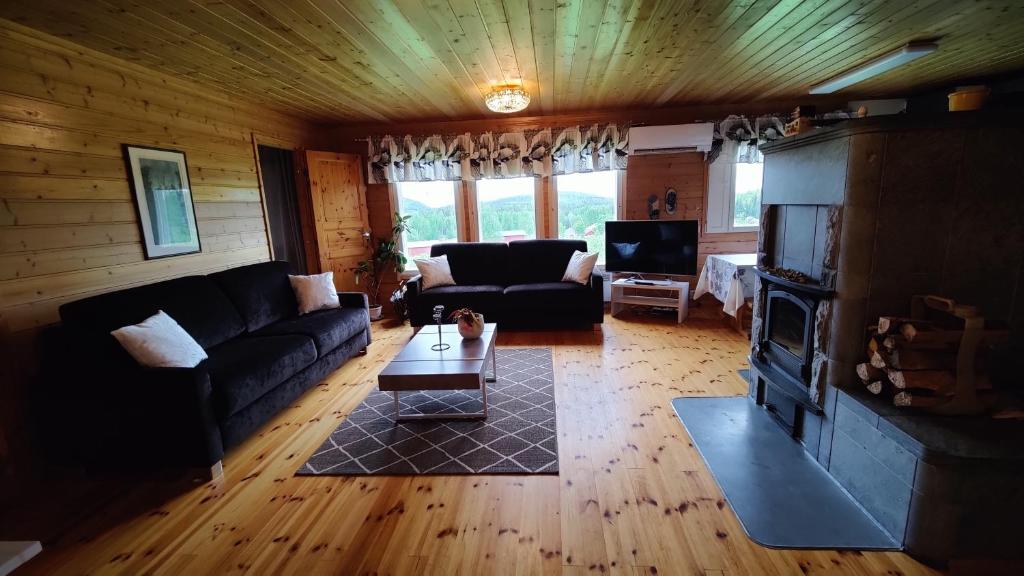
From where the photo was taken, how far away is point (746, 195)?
15.9 ft

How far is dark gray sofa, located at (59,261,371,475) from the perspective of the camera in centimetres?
210

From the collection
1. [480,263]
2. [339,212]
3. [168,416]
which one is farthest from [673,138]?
[168,416]

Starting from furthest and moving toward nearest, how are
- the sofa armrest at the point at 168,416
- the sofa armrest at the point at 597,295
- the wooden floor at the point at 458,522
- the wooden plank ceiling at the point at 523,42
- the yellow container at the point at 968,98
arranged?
the sofa armrest at the point at 597,295 < the wooden plank ceiling at the point at 523,42 < the sofa armrest at the point at 168,416 < the yellow container at the point at 968,98 < the wooden floor at the point at 458,522

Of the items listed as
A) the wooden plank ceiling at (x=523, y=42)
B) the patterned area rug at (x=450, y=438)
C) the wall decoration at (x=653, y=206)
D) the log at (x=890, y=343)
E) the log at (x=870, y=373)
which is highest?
the wooden plank ceiling at (x=523, y=42)

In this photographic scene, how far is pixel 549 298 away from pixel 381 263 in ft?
7.57

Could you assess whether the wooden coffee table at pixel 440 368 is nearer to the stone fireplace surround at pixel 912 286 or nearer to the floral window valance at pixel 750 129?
the stone fireplace surround at pixel 912 286

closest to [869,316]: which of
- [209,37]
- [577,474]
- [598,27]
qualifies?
[577,474]

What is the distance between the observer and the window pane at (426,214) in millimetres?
5332

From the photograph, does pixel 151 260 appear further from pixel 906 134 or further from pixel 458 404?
pixel 906 134

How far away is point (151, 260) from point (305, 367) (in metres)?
1.30

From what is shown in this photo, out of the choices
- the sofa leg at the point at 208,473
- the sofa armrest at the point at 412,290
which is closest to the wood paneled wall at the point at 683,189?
the sofa armrest at the point at 412,290

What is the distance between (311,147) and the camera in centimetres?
490

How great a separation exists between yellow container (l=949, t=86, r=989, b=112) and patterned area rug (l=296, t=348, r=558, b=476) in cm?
242

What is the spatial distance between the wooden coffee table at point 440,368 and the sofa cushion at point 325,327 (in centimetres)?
73
